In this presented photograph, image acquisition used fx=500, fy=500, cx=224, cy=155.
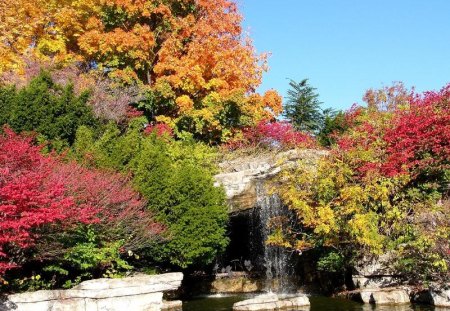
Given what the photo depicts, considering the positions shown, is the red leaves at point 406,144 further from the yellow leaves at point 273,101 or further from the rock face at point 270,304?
the yellow leaves at point 273,101

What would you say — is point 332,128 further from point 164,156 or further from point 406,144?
point 164,156

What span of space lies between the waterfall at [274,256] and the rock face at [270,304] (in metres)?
2.90

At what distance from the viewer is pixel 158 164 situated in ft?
40.6

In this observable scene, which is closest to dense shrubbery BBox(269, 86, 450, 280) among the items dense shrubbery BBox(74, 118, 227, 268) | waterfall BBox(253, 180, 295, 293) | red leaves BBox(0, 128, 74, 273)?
waterfall BBox(253, 180, 295, 293)

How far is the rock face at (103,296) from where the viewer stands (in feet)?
30.0

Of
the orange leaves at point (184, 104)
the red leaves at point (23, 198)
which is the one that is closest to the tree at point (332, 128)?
the orange leaves at point (184, 104)

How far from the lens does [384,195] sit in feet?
39.3

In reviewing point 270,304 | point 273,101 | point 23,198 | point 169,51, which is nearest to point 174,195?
point 270,304

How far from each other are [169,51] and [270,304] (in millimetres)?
11070

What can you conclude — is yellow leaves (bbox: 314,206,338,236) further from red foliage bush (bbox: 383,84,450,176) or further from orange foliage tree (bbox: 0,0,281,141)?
orange foliage tree (bbox: 0,0,281,141)

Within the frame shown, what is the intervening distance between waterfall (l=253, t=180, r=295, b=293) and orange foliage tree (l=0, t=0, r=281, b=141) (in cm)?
454

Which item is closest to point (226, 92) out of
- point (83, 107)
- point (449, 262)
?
point (83, 107)

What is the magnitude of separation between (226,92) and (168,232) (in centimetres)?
832

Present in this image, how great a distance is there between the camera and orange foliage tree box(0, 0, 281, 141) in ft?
60.7
